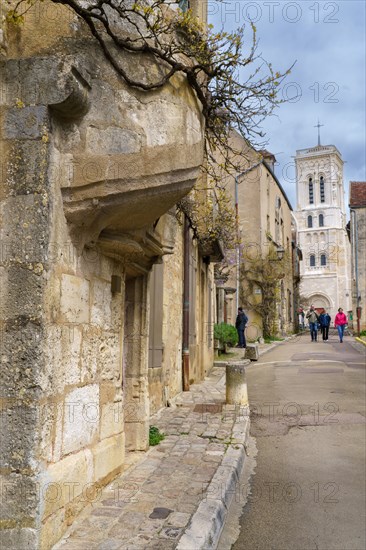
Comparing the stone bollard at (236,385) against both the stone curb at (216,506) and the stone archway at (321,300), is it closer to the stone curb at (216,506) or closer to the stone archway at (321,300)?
the stone curb at (216,506)

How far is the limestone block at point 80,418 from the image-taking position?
309 cm

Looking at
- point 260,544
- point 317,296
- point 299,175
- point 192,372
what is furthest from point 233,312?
point 299,175

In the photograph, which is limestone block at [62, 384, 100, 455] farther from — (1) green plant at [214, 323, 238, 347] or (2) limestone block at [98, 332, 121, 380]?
(1) green plant at [214, 323, 238, 347]

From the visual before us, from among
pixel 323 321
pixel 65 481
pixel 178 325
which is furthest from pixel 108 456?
pixel 323 321

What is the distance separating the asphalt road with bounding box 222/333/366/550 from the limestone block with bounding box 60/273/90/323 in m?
1.85

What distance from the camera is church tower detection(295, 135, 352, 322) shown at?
63.5m

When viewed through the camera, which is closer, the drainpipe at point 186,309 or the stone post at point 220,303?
the drainpipe at point 186,309

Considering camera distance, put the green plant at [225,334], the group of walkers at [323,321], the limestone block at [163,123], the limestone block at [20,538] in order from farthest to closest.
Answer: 1. the group of walkers at [323,321]
2. the green plant at [225,334]
3. the limestone block at [163,123]
4. the limestone block at [20,538]

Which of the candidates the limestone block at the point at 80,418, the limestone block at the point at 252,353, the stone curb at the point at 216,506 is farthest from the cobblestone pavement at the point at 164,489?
the limestone block at the point at 252,353

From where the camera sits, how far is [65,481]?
302cm

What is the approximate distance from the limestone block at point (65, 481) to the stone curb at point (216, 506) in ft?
2.37

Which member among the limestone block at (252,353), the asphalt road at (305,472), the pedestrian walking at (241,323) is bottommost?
the asphalt road at (305,472)

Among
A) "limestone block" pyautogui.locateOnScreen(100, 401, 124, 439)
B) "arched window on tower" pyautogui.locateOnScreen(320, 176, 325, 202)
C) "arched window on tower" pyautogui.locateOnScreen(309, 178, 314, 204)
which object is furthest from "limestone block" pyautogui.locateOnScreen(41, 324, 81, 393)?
"arched window on tower" pyautogui.locateOnScreen(309, 178, 314, 204)

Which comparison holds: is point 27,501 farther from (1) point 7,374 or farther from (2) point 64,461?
(1) point 7,374
